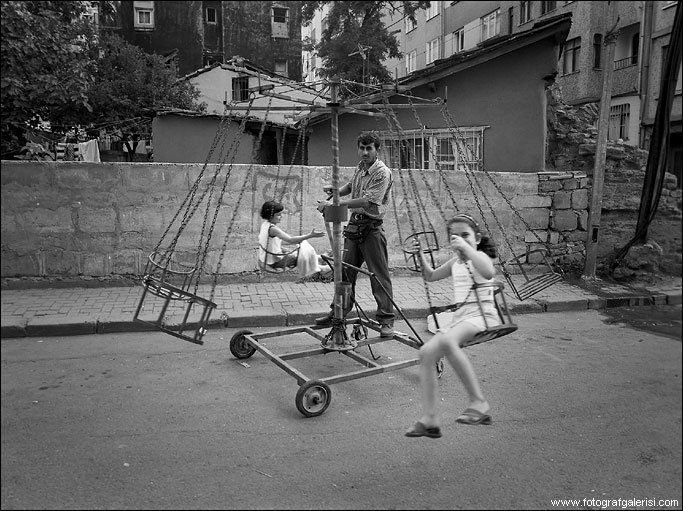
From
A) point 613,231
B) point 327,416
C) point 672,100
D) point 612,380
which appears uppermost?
point 672,100

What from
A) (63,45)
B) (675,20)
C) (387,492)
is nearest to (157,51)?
(63,45)

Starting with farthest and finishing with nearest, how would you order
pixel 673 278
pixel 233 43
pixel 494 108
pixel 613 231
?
pixel 613 231, pixel 494 108, pixel 233 43, pixel 673 278

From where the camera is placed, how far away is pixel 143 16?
2373 millimetres

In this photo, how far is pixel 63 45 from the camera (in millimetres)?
2723

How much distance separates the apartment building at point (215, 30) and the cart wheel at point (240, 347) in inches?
113

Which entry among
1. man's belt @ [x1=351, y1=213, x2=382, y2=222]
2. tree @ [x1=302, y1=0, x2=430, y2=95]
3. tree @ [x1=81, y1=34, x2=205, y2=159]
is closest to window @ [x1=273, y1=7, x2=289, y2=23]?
tree @ [x1=302, y1=0, x2=430, y2=95]

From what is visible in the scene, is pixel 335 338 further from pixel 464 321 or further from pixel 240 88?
pixel 464 321

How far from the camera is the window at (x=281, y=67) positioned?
2.52 m

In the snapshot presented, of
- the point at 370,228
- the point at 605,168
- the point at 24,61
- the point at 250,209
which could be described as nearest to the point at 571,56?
the point at 24,61

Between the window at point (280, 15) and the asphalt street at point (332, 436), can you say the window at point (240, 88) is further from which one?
the asphalt street at point (332, 436)

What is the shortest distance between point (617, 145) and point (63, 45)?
25.4ft

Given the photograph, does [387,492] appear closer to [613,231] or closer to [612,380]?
[612,380]

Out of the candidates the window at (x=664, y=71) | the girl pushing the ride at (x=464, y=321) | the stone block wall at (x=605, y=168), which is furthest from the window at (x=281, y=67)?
the stone block wall at (x=605, y=168)

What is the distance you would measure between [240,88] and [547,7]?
6.14ft
